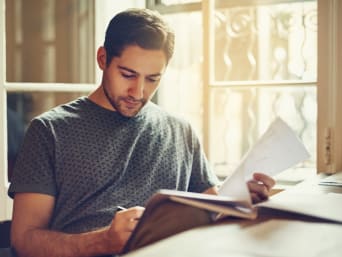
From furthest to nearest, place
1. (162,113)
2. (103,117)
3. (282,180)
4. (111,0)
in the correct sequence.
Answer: (111,0)
(282,180)
(162,113)
(103,117)

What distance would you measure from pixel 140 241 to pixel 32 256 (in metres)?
0.51

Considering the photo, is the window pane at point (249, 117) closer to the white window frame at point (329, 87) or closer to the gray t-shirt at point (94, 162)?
the white window frame at point (329, 87)

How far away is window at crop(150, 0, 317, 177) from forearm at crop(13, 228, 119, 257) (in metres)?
0.81

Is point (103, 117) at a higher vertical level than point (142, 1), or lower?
lower

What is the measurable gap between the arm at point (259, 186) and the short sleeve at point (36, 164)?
44cm

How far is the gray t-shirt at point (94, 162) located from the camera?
1296 millimetres

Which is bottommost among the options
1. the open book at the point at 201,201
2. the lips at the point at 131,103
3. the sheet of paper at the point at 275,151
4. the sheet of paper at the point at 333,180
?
the sheet of paper at the point at 333,180

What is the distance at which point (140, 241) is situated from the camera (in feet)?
2.68

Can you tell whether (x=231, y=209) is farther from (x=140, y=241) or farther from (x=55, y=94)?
(x=55, y=94)

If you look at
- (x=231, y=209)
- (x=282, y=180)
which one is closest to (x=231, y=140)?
(x=282, y=180)

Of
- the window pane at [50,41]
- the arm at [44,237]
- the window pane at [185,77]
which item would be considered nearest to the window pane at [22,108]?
the window pane at [50,41]

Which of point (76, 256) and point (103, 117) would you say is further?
point (103, 117)

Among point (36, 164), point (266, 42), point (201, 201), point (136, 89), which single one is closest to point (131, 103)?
point (136, 89)

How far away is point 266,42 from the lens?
205 centimetres
